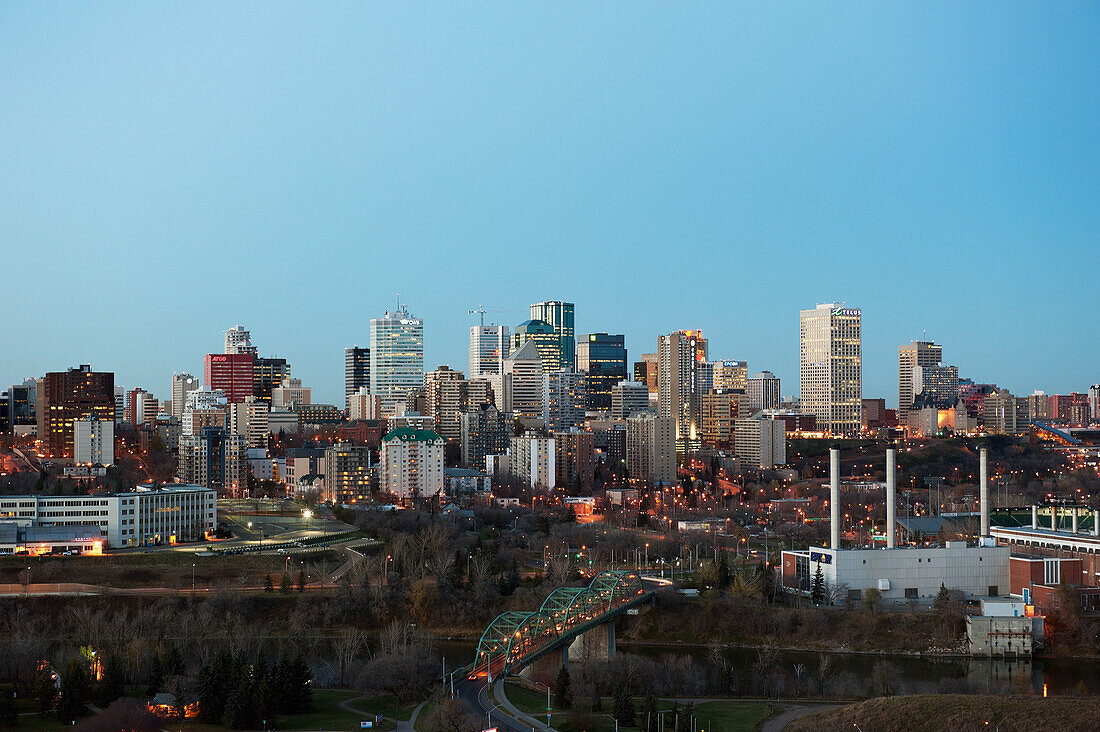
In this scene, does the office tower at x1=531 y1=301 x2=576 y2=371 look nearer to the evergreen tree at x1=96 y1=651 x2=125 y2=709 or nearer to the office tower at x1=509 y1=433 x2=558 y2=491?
the office tower at x1=509 y1=433 x2=558 y2=491

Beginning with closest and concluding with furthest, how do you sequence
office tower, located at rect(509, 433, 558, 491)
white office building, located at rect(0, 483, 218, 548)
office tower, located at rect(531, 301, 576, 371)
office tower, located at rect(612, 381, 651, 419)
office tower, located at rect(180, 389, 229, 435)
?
1. white office building, located at rect(0, 483, 218, 548)
2. office tower, located at rect(509, 433, 558, 491)
3. office tower, located at rect(180, 389, 229, 435)
4. office tower, located at rect(612, 381, 651, 419)
5. office tower, located at rect(531, 301, 576, 371)

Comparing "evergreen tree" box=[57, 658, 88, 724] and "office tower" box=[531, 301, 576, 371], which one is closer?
"evergreen tree" box=[57, 658, 88, 724]

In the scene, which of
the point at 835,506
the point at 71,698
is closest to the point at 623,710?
the point at 71,698

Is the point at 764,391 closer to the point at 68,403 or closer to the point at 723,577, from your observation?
the point at 68,403

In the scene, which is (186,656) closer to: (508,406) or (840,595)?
(840,595)

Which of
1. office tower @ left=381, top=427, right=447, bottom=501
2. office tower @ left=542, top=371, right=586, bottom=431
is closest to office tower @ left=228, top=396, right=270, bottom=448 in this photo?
office tower @ left=542, top=371, right=586, bottom=431

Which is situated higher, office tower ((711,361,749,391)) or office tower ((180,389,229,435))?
office tower ((711,361,749,391))
